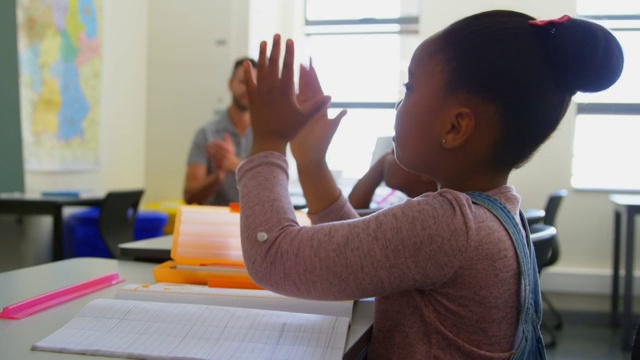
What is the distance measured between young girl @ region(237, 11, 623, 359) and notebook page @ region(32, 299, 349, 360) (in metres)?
0.06

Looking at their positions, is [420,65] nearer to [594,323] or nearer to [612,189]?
[594,323]

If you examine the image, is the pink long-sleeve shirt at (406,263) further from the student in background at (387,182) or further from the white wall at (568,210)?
the white wall at (568,210)

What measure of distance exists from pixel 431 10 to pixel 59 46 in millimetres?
2756

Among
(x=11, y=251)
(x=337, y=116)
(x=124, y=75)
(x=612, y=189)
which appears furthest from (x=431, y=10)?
(x=337, y=116)

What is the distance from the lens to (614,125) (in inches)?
175

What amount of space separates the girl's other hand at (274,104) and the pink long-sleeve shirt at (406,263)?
0.08 ft

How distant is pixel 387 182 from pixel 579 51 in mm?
590

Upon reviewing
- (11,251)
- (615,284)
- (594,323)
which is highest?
(11,251)

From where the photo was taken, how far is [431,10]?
446cm

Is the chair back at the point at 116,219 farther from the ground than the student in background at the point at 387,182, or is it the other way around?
the student in background at the point at 387,182

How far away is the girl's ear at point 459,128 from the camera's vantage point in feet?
2.28

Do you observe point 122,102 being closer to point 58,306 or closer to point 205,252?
point 205,252

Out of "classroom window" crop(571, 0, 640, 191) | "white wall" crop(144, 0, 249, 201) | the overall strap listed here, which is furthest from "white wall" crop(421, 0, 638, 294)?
the overall strap

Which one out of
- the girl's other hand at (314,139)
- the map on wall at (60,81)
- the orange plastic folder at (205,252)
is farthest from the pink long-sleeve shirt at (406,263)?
the map on wall at (60,81)
